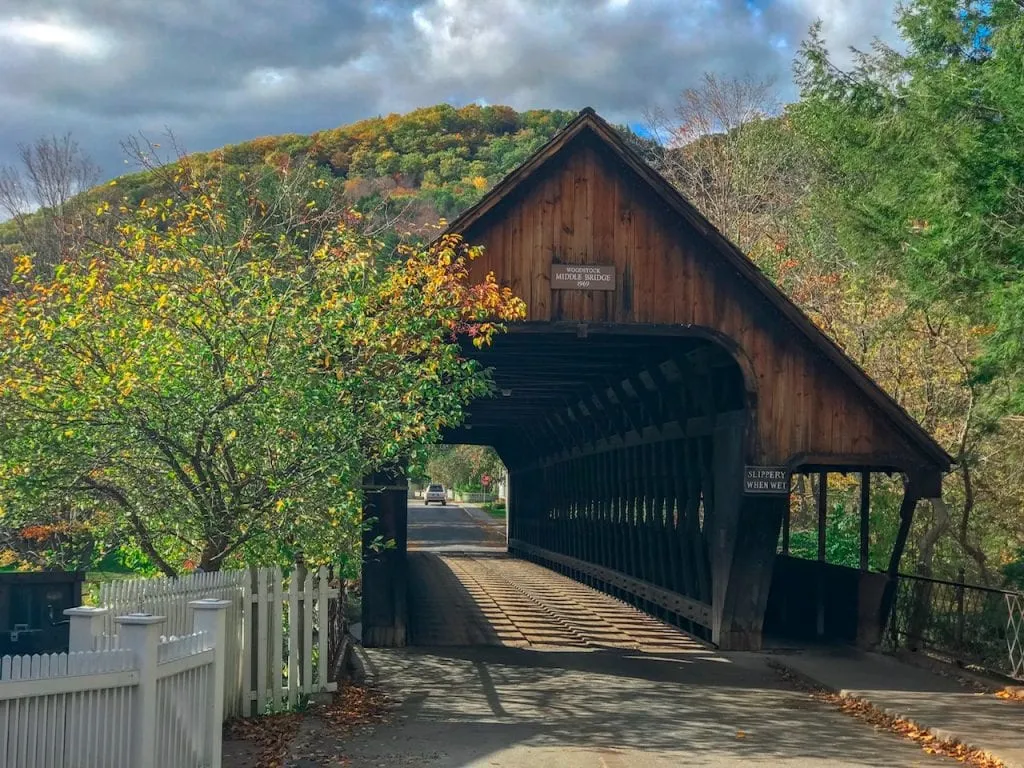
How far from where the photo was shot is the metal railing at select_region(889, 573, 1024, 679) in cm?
1275

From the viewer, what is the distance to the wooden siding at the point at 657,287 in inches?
550

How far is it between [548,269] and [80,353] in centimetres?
586

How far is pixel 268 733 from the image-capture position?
362 inches

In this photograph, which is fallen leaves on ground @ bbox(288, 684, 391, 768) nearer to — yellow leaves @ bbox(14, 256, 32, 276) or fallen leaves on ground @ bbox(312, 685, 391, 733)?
fallen leaves on ground @ bbox(312, 685, 391, 733)

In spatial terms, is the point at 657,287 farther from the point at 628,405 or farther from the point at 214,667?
the point at 214,667

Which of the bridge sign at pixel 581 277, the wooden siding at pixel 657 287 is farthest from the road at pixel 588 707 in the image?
the bridge sign at pixel 581 277

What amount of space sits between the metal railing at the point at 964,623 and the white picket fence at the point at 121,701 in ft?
29.2

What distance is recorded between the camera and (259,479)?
10523 millimetres

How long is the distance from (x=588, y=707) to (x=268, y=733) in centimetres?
313

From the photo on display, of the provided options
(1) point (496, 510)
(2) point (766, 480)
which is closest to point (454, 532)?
(1) point (496, 510)

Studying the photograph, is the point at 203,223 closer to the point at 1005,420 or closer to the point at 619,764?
the point at 619,764

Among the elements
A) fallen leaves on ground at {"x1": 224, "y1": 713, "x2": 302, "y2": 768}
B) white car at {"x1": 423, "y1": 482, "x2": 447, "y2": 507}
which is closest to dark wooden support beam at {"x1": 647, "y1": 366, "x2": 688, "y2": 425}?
fallen leaves on ground at {"x1": 224, "y1": 713, "x2": 302, "y2": 768}

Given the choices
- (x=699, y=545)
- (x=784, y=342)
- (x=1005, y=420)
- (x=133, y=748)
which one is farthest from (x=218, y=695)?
(x=1005, y=420)

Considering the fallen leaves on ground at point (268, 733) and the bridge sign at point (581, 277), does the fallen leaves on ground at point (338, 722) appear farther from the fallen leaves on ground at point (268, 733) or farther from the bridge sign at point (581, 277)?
the bridge sign at point (581, 277)
